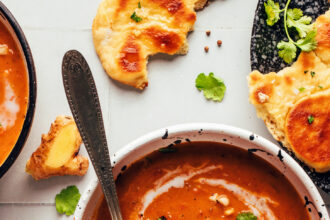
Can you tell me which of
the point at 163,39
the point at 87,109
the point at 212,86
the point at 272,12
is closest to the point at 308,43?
the point at 272,12

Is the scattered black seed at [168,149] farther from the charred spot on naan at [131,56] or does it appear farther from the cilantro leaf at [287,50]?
the cilantro leaf at [287,50]

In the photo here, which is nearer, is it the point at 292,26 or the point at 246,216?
the point at 246,216

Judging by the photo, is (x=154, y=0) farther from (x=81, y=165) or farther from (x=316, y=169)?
(x=316, y=169)

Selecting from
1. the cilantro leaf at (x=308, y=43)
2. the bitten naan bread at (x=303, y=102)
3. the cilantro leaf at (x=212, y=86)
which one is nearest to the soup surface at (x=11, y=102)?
the cilantro leaf at (x=212, y=86)

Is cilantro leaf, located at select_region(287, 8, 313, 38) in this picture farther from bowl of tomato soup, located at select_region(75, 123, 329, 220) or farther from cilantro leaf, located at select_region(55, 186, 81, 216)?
cilantro leaf, located at select_region(55, 186, 81, 216)

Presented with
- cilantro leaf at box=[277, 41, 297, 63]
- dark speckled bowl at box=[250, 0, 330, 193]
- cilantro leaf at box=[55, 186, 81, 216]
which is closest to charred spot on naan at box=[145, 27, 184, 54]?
dark speckled bowl at box=[250, 0, 330, 193]

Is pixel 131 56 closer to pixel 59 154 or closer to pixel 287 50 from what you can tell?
pixel 59 154

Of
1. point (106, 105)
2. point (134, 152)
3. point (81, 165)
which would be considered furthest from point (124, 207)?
point (106, 105)
